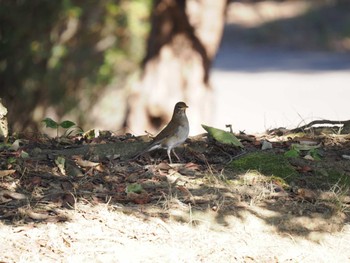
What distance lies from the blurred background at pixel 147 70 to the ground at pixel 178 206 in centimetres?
154

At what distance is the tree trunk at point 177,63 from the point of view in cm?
1180

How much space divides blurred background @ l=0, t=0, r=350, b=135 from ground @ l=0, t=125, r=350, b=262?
5.07 ft

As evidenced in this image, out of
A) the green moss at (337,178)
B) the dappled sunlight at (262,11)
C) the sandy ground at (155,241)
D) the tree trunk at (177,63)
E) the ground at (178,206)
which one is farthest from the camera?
the dappled sunlight at (262,11)

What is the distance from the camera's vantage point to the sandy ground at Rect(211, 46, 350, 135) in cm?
1525

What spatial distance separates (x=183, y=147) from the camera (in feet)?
22.2

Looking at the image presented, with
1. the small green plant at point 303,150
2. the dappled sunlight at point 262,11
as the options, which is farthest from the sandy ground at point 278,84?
the small green plant at point 303,150

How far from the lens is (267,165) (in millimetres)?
6328

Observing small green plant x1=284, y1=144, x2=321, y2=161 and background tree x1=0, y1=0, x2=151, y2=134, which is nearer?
small green plant x1=284, y1=144, x2=321, y2=161

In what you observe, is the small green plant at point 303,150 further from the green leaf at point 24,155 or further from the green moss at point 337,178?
the green leaf at point 24,155

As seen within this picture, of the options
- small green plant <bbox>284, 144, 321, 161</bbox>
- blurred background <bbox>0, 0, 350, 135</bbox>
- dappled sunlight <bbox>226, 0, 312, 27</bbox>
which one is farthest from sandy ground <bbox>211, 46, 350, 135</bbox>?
small green plant <bbox>284, 144, 321, 161</bbox>

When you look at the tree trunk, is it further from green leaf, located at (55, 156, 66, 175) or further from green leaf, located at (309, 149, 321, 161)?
green leaf, located at (55, 156, 66, 175)

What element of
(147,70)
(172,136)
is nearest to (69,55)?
(147,70)

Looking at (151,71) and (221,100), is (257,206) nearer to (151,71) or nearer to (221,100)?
(151,71)

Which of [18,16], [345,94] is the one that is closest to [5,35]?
[18,16]
